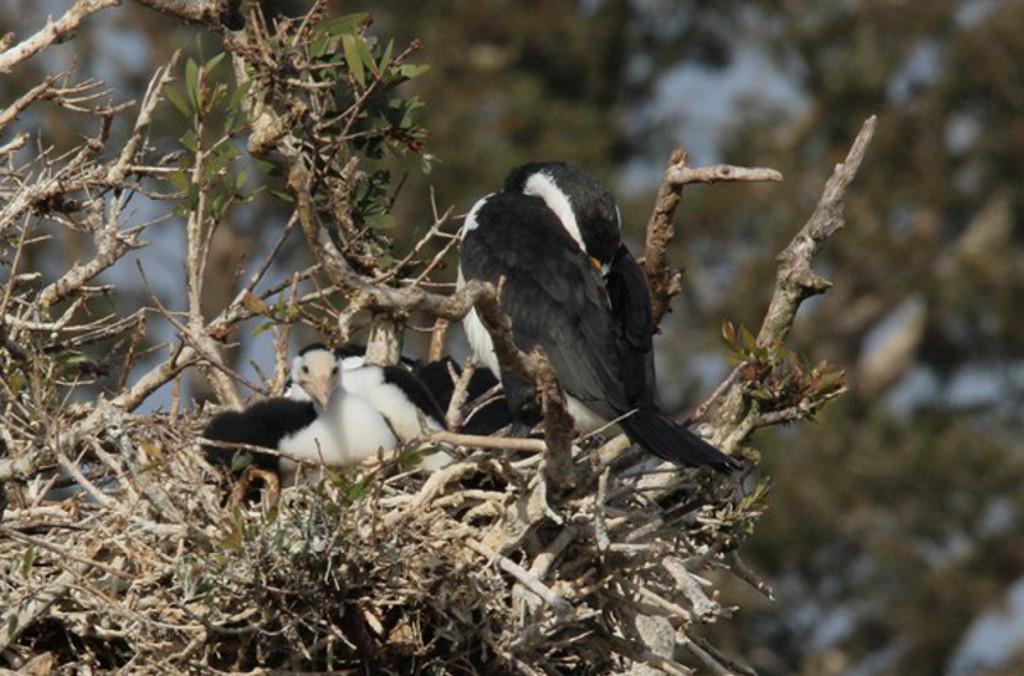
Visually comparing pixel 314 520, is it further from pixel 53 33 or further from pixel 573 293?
pixel 53 33

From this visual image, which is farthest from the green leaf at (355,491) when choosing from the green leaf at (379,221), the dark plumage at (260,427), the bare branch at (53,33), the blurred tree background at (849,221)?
the blurred tree background at (849,221)

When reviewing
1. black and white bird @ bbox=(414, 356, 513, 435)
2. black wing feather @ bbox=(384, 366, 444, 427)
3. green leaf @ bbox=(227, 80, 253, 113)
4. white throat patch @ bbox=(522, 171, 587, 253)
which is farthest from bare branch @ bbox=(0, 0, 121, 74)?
white throat patch @ bbox=(522, 171, 587, 253)

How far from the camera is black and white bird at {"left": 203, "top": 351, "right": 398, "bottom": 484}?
240 inches

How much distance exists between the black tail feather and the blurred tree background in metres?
10.5

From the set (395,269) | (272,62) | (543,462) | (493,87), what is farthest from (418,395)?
(493,87)

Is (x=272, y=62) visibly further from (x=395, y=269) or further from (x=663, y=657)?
(x=663, y=657)

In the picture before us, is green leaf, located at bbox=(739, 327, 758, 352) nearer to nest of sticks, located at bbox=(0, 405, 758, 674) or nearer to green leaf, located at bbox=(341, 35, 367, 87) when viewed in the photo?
nest of sticks, located at bbox=(0, 405, 758, 674)

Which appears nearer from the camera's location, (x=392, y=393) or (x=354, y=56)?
(x=354, y=56)

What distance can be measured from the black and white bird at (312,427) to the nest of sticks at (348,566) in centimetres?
10

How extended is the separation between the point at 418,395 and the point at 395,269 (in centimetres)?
46

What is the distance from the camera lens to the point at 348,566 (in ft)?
18.0

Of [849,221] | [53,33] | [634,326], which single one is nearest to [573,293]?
[634,326]

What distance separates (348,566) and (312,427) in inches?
31.4

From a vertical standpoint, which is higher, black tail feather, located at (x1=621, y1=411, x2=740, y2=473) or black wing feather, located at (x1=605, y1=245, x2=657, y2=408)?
black wing feather, located at (x1=605, y1=245, x2=657, y2=408)
